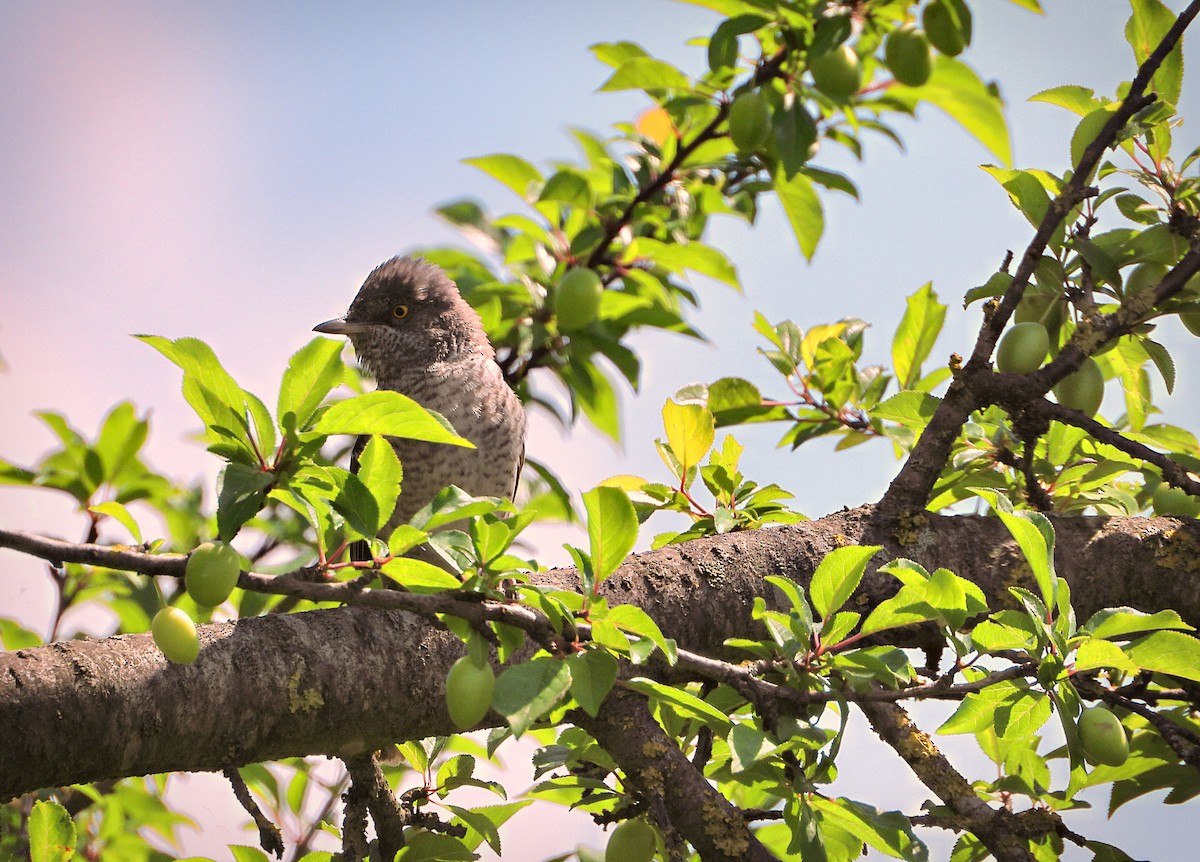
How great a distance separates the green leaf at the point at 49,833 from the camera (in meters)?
2.48

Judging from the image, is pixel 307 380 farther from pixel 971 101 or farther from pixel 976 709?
pixel 971 101

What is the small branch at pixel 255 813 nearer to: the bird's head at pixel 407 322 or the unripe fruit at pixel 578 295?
the unripe fruit at pixel 578 295

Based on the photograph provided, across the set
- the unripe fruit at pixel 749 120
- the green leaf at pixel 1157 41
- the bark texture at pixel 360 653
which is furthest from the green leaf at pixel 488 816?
the green leaf at pixel 1157 41

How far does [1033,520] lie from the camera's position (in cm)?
196

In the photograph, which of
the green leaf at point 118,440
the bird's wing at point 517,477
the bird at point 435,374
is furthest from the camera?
the bird's wing at point 517,477

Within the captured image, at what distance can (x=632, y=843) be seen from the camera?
209cm

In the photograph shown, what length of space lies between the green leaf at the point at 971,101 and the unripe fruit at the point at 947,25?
0.45 metres

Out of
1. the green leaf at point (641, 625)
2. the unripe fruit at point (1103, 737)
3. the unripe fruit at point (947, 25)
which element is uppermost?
the unripe fruit at point (947, 25)

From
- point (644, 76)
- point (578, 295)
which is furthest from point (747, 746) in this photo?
point (644, 76)

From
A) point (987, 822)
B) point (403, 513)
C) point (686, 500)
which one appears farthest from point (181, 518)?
point (987, 822)

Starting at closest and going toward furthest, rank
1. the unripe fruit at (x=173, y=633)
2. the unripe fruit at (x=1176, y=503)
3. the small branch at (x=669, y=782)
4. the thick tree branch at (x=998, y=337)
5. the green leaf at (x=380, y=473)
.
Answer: the unripe fruit at (x=173, y=633), the green leaf at (x=380, y=473), the small branch at (x=669, y=782), the thick tree branch at (x=998, y=337), the unripe fruit at (x=1176, y=503)

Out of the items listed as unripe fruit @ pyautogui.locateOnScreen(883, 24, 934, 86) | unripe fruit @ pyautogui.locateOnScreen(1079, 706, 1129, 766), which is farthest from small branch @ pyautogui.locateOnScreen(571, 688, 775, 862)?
unripe fruit @ pyautogui.locateOnScreen(883, 24, 934, 86)

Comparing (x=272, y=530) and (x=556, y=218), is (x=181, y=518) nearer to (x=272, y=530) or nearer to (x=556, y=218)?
(x=272, y=530)

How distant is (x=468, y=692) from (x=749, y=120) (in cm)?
146
